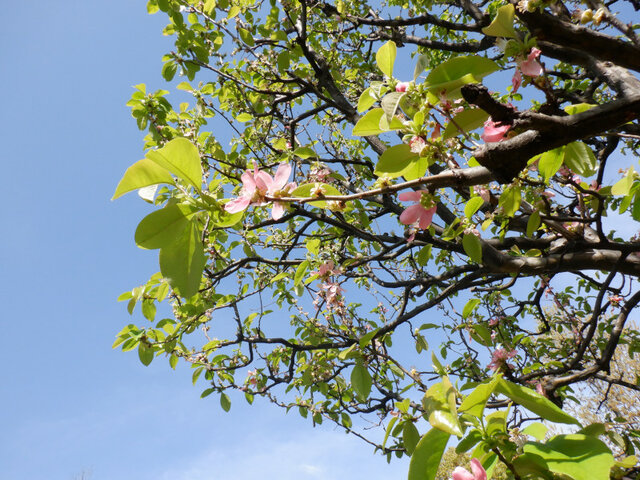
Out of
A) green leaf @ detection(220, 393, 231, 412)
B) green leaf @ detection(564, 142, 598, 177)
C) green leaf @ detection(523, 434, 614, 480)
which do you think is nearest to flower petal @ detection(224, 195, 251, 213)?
green leaf @ detection(523, 434, 614, 480)

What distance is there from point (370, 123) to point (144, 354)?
211cm

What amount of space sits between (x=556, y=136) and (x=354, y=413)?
388 centimetres

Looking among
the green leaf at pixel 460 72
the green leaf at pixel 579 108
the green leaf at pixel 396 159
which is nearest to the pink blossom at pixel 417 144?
the green leaf at pixel 396 159

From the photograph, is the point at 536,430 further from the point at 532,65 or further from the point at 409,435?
the point at 409,435

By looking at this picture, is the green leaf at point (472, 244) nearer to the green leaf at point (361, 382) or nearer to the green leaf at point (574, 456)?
the green leaf at point (361, 382)

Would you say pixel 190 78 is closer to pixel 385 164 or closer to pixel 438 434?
pixel 385 164

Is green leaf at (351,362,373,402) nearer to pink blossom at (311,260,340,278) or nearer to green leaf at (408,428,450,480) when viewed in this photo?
pink blossom at (311,260,340,278)

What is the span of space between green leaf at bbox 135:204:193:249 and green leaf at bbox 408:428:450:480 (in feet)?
2.04

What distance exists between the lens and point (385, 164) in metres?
1.00

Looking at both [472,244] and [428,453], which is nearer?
[428,453]

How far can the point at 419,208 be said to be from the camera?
3.88ft

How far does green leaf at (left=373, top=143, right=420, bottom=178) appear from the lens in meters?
0.99

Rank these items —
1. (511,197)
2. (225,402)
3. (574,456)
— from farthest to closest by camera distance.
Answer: (225,402) < (511,197) < (574,456)

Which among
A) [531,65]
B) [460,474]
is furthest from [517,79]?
[460,474]
